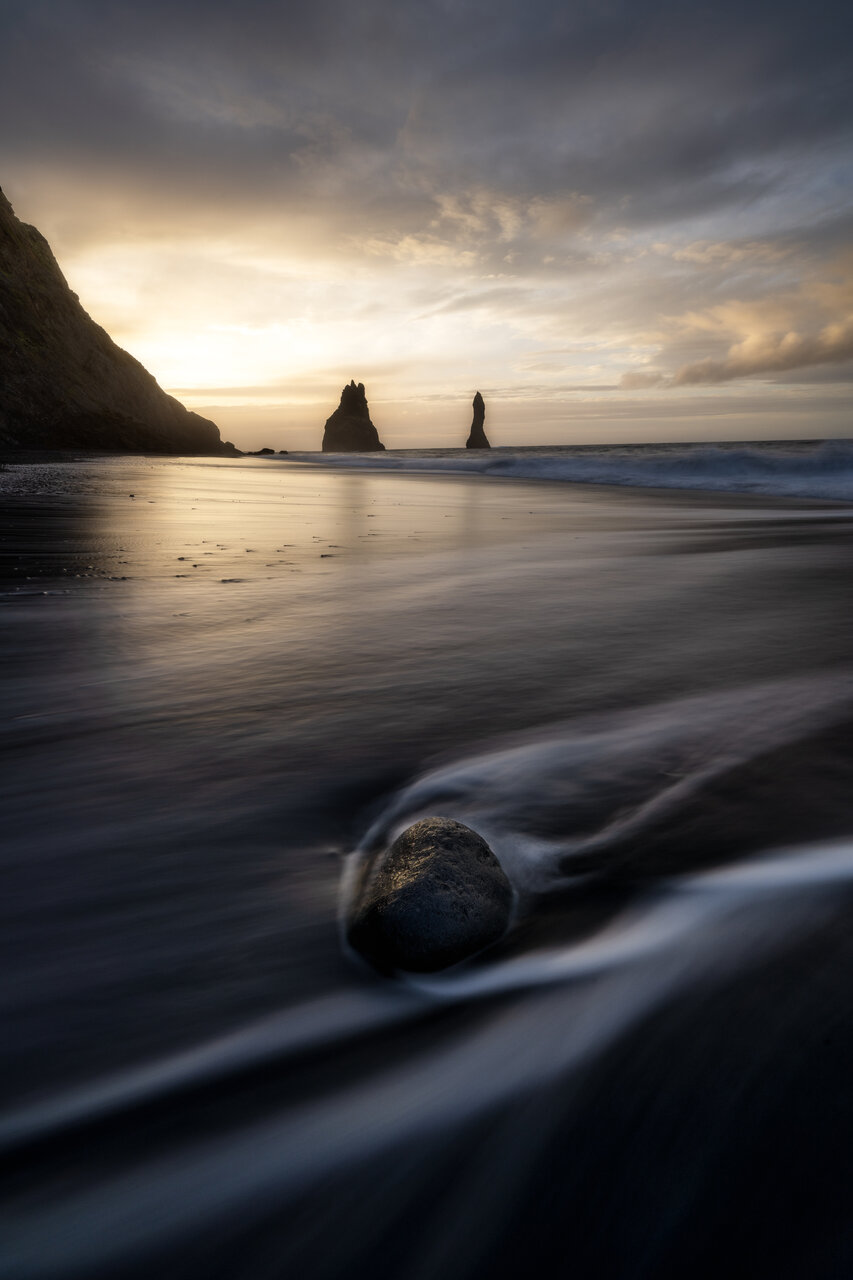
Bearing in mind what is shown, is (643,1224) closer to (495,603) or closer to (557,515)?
(495,603)

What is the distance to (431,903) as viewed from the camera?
1.18 meters

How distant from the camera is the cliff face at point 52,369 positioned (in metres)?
45.8

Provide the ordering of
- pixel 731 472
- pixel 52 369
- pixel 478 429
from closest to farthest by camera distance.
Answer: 1. pixel 731 472
2. pixel 52 369
3. pixel 478 429

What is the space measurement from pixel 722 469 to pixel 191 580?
19299mm

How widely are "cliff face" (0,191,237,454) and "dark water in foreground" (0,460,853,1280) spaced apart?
151 feet

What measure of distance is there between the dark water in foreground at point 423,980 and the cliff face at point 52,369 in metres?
46.1

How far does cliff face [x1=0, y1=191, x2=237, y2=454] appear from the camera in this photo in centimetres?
4578

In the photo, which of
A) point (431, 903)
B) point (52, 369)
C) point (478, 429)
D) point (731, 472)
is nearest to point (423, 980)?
point (431, 903)

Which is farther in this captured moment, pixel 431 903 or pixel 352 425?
pixel 352 425

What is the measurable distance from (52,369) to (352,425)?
230ft

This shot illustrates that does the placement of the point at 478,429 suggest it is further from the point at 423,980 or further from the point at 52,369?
the point at 423,980

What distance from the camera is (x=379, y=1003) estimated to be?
1.09 meters

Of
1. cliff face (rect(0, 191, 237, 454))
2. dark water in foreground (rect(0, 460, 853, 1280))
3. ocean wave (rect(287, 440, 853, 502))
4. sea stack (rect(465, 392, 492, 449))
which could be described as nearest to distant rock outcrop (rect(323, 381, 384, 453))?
sea stack (rect(465, 392, 492, 449))

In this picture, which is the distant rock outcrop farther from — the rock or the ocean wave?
the rock
